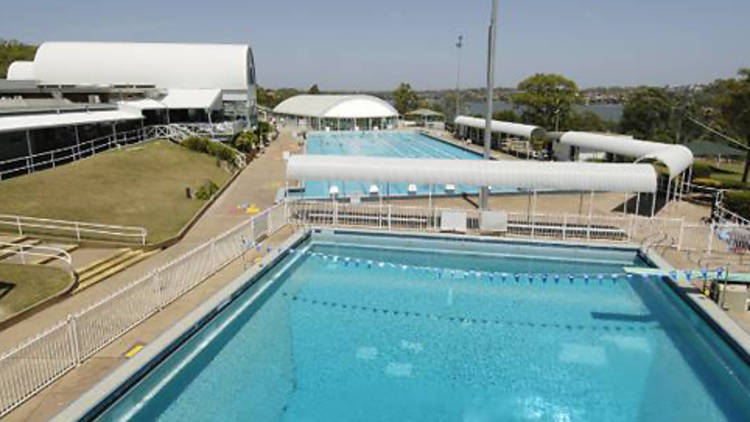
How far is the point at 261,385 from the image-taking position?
1006 centimetres

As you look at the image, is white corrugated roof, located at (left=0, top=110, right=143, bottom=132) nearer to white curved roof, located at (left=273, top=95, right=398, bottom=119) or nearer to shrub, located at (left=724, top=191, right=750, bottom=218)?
shrub, located at (left=724, top=191, right=750, bottom=218)

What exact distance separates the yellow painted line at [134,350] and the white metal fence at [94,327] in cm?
56

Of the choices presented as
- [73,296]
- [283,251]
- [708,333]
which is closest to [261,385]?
[73,296]

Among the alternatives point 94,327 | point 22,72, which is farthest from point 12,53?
point 94,327

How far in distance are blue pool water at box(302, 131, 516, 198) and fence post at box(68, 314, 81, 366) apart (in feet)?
57.6

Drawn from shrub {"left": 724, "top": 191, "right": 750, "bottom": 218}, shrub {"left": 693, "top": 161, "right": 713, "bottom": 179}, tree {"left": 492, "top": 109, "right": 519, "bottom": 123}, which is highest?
tree {"left": 492, "top": 109, "right": 519, "bottom": 123}

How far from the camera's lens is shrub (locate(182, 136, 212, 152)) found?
33.1 meters

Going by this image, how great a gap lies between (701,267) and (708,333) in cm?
372

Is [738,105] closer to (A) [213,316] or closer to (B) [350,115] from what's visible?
(A) [213,316]

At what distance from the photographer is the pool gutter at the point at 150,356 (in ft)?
25.7

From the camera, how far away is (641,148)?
2538 cm

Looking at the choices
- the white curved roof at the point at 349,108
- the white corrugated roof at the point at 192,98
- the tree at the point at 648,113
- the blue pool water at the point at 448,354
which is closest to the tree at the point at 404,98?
the white curved roof at the point at 349,108

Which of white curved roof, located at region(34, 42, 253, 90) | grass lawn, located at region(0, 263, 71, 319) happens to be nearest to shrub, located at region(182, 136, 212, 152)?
white curved roof, located at region(34, 42, 253, 90)

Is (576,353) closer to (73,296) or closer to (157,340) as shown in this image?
(157,340)
